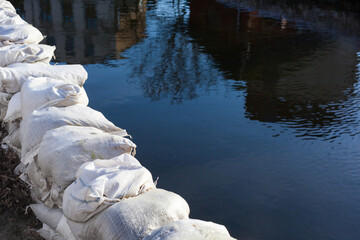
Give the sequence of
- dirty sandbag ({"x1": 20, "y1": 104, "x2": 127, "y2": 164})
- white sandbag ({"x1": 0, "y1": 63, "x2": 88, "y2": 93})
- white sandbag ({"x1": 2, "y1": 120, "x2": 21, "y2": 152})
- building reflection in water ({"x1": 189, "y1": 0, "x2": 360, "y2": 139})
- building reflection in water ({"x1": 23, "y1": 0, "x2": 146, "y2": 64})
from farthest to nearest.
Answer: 1. building reflection in water ({"x1": 23, "y1": 0, "x2": 146, "y2": 64})
2. building reflection in water ({"x1": 189, "y1": 0, "x2": 360, "y2": 139})
3. white sandbag ({"x1": 0, "y1": 63, "x2": 88, "y2": 93})
4. white sandbag ({"x1": 2, "y1": 120, "x2": 21, "y2": 152})
5. dirty sandbag ({"x1": 20, "y1": 104, "x2": 127, "y2": 164})

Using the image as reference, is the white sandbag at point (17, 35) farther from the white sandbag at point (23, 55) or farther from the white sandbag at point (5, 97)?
the white sandbag at point (5, 97)

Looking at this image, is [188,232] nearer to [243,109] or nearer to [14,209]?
[14,209]

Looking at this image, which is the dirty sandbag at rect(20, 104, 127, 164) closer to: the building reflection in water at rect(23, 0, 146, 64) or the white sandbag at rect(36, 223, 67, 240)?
the white sandbag at rect(36, 223, 67, 240)

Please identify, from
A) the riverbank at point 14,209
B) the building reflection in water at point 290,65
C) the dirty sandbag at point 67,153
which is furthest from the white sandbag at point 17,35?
the dirty sandbag at point 67,153

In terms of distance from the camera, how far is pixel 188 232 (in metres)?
2.24

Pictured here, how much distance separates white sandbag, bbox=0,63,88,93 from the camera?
4.54 meters

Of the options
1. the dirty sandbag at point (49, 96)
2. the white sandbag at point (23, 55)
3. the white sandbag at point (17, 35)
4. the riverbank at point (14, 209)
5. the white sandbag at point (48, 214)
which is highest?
the white sandbag at point (17, 35)

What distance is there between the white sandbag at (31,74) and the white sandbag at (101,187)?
201 cm

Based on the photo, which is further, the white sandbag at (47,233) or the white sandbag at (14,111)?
the white sandbag at (14,111)

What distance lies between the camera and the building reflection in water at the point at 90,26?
9617 millimetres

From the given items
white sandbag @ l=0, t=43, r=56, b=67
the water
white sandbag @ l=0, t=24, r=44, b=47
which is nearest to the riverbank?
the water

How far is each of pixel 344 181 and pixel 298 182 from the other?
1.62 feet

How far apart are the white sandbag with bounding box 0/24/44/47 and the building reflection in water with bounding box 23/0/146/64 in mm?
2088

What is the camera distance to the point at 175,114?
240 inches
